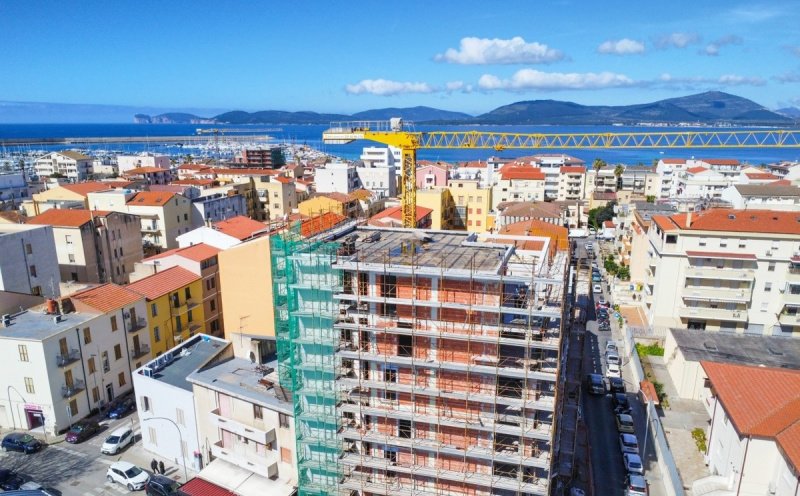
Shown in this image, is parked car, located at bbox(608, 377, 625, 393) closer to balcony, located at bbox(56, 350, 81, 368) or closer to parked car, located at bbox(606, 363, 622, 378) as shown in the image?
parked car, located at bbox(606, 363, 622, 378)

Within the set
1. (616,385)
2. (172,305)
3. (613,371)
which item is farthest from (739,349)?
(172,305)

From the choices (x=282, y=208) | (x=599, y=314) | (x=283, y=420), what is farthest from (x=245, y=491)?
(x=282, y=208)

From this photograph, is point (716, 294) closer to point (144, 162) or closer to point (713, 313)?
point (713, 313)

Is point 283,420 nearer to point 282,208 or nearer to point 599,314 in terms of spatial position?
point 599,314

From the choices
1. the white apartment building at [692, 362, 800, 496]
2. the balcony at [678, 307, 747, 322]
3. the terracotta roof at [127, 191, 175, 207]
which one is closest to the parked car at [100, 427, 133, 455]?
the white apartment building at [692, 362, 800, 496]

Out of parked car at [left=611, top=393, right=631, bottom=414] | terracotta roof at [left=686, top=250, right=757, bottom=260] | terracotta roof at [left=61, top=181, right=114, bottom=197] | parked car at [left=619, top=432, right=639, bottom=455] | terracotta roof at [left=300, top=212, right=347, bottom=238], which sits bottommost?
parked car at [left=611, top=393, right=631, bottom=414]

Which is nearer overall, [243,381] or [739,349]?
[243,381]

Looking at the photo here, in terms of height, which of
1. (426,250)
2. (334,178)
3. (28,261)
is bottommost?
(28,261)

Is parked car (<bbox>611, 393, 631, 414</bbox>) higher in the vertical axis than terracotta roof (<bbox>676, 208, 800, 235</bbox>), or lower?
lower
